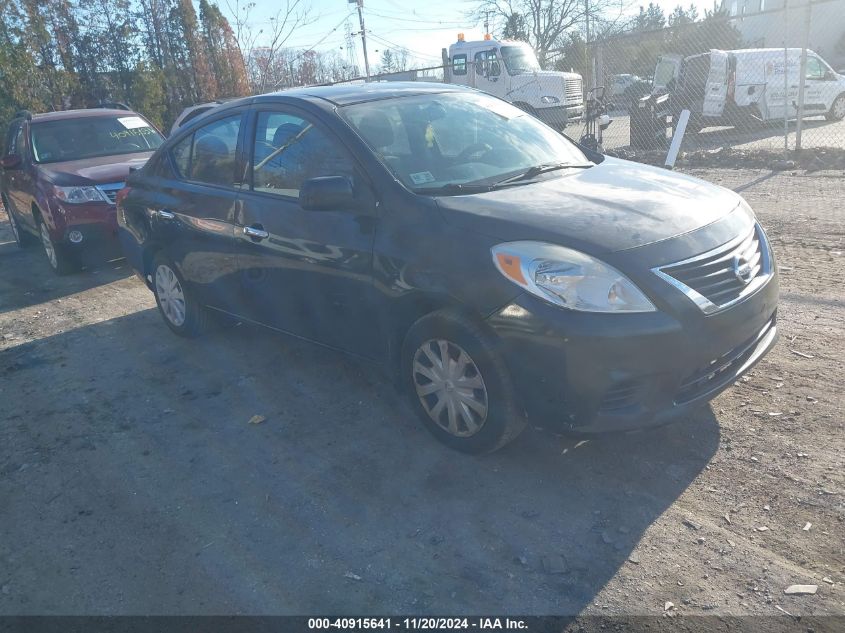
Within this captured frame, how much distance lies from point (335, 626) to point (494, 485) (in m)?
1.10

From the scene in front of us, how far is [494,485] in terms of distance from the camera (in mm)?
3592

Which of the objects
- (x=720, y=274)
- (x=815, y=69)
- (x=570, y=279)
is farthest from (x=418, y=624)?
(x=815, y=69)

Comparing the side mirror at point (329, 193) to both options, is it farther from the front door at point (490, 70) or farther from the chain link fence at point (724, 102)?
the front door at point (490, 70)

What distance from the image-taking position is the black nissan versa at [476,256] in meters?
3.23

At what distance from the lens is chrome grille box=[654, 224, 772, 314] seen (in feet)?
10.8

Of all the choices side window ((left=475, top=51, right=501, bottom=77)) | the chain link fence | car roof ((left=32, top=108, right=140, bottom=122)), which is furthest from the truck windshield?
A: car roof ((left=32, top=108, right=140, bottom=122))

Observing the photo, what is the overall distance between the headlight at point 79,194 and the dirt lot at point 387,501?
334 cm

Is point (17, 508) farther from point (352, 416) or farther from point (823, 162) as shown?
point (823, 162)

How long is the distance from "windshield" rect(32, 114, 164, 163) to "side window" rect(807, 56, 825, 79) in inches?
583

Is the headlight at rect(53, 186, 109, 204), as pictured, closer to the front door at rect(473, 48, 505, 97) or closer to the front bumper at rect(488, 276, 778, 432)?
the front bumper at rect(488, 276, 778, 432)

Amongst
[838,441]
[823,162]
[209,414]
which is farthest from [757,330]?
[823,162]

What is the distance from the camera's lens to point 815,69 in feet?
56.3

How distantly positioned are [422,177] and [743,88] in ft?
49.7

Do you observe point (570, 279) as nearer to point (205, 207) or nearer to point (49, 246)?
point (205, 207)
